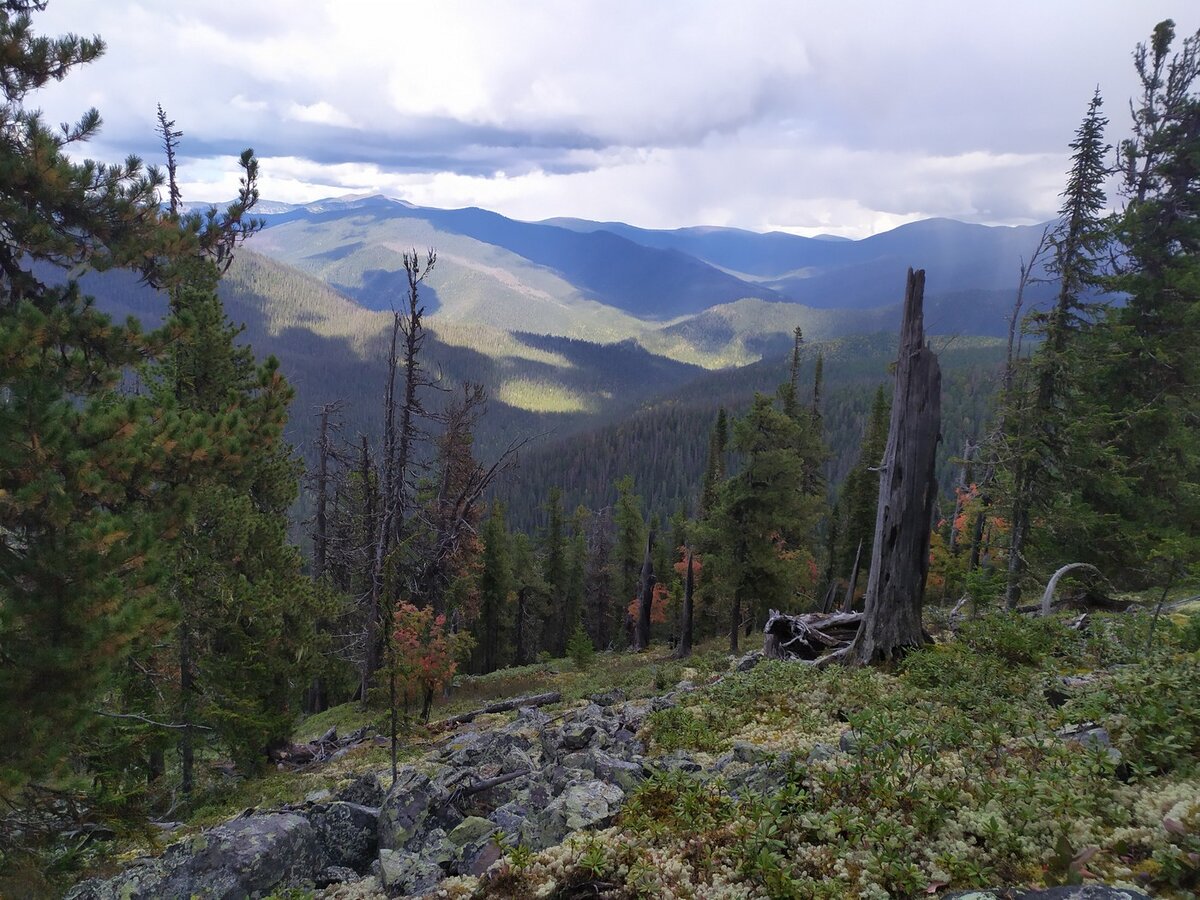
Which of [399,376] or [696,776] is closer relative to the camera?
[696,776]

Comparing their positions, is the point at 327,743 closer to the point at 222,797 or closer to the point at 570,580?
the point at 222,797

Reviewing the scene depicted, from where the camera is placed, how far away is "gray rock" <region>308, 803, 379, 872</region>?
23.1ft

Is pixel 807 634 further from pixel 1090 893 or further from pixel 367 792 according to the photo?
pixel 1090 893

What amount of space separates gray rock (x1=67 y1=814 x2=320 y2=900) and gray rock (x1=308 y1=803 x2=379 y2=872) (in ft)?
0.88

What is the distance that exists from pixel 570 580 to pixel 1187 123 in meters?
47.5

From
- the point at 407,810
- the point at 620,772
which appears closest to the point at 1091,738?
the point at 620,772

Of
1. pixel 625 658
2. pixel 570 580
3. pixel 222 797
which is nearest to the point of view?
pixel 222 797

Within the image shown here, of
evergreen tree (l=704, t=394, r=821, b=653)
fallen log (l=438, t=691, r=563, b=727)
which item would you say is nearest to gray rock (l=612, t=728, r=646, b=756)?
fallen log (l=438, t=691, r=563, b=727)

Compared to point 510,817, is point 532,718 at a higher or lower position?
lower

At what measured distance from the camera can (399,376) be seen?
66.1ft

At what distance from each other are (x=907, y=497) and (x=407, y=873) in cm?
852

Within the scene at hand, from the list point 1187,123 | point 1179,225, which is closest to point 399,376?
point 1179,225

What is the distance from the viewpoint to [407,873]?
19.2ft

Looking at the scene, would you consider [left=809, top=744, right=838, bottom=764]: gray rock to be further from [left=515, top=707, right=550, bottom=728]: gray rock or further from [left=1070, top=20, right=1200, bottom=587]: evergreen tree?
[left=1070, top=20, right=1200, bottom=587]: evergreen tree
